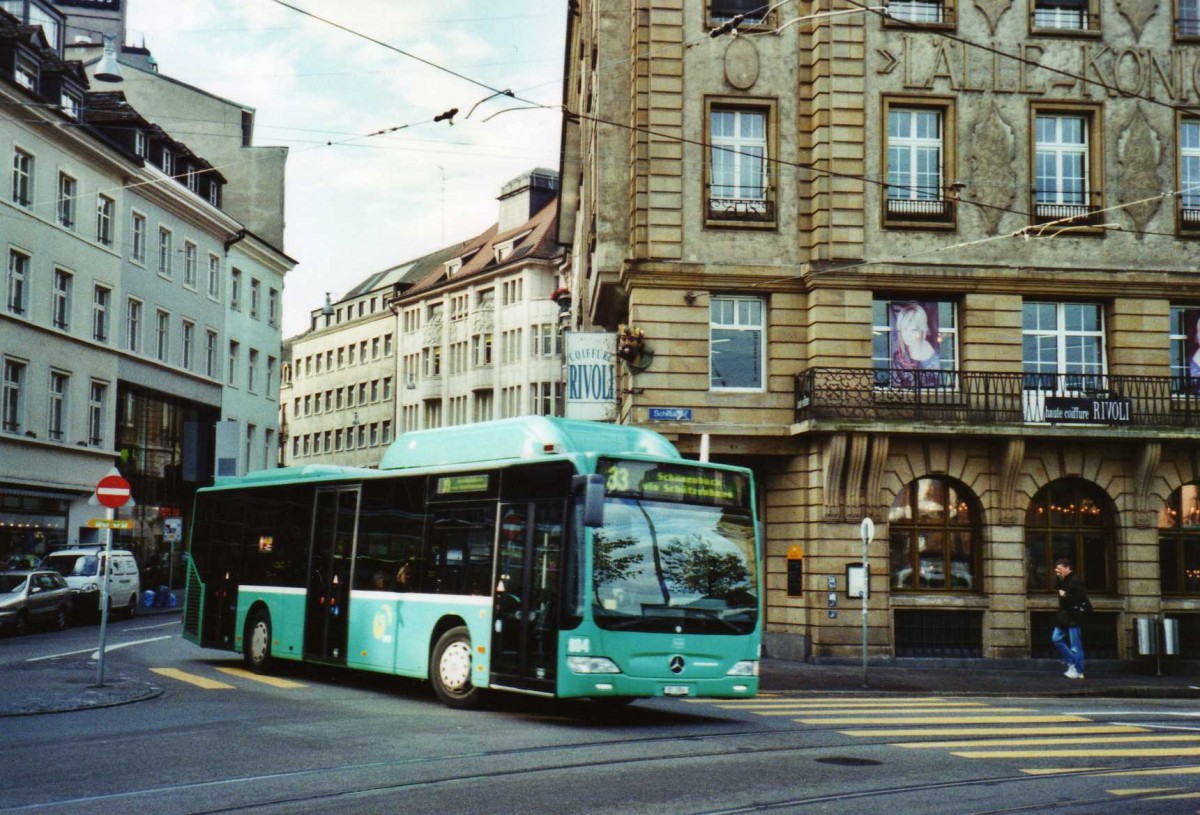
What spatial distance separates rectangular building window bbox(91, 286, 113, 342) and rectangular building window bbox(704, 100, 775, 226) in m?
24.8

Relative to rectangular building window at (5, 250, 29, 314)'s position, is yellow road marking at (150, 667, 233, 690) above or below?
below

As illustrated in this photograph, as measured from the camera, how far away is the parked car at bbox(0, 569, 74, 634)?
103 feet

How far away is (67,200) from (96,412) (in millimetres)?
6724

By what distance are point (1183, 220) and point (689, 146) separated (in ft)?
32.0

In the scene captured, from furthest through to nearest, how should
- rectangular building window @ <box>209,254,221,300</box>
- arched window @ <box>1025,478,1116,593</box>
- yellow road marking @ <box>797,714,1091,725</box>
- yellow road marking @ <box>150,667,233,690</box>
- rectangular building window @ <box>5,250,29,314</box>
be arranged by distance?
rectangular building window @ <box>209,254,221,300</box>
rectangular building window @ <box>5,250,29,314</box>
arched window @ <box>1025,478,1116,593</box>
yellow road marking @ <box>150,667,233,690</box>
yellow road marking @ <box>797,714,1091,725</box>

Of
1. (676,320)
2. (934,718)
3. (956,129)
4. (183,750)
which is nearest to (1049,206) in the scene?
(956,129)

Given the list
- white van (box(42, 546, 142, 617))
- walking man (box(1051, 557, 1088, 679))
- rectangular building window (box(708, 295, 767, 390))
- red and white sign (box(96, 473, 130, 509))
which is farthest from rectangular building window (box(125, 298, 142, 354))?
walking man (box(1051, 557, 1088, 679))

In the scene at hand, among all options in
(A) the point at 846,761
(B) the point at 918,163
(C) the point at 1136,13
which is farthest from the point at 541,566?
(C) the point at 1136,13

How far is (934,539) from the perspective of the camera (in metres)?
28.2

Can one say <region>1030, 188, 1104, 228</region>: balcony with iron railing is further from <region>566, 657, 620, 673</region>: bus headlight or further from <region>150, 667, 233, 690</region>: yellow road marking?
<region>150, 667, 233, 690</region>: yellow road marking

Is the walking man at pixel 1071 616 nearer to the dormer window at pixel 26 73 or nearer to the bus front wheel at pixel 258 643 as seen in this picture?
the bus front wheel at pixel 258 643

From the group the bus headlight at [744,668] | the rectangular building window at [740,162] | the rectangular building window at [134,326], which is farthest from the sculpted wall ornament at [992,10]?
the rectangular building window at [134,326]

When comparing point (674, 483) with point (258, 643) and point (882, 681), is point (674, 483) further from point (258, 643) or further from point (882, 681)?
point (882, 681)

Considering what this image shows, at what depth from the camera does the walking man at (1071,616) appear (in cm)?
2475
